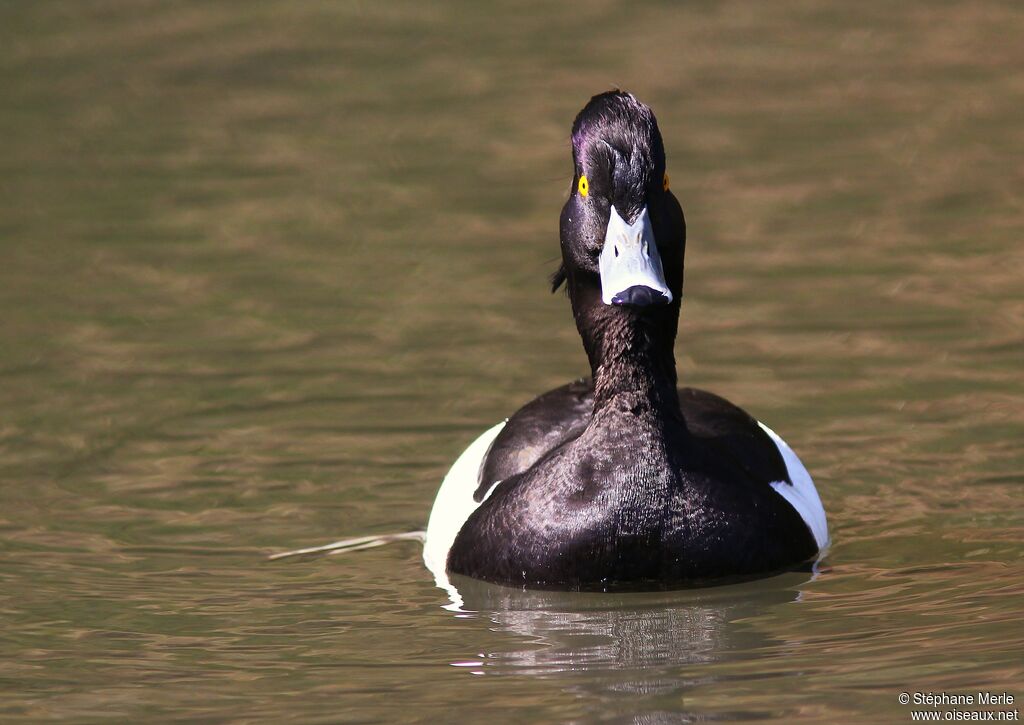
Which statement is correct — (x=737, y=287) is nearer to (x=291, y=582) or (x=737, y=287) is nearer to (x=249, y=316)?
(x=249, y=316)

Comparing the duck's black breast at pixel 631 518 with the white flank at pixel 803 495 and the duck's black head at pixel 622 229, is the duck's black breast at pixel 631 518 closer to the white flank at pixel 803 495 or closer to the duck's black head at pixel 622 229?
the white flank at pixel 803 495

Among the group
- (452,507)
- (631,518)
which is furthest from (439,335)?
(631,518)

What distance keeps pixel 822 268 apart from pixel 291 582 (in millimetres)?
5253

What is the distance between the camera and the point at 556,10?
1991 centimetres

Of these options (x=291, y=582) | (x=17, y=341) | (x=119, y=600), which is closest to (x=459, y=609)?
(x=291, y=582)

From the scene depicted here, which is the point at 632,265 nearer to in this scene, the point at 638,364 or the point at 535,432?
the point at 638,364

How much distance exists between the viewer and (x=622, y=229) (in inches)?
296

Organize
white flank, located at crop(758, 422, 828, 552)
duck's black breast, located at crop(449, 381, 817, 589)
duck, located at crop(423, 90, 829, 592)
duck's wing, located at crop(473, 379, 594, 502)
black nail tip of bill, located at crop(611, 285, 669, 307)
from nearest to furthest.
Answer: black nail tip of bill, located at crop(611, 285, 669, 307) → duck, located at crop(423, 90, 829, 592) → duck's black breast, located at crop(449, 381, 817, 589) → white flank, located at crop(758, 422, 828, 552) → duck's wing, located at crop(473, 379, 594, 502)

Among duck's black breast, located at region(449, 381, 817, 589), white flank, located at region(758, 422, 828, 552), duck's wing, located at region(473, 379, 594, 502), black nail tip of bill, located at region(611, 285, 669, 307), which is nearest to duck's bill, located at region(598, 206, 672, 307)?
black nail tip of bill, located at region(611, 285, 669, 307)

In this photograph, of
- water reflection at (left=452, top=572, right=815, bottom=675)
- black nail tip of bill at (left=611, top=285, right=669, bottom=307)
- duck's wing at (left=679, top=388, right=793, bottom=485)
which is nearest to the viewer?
water reflection at (left=452, top=572, right=815, bottom=675)

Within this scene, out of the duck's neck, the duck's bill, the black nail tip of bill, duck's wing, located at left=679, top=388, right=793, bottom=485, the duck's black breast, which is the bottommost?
the duck's black breast

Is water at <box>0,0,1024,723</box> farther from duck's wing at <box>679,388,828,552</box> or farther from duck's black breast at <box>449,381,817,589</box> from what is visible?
duck's wing at <box>679,388,828,552</box>

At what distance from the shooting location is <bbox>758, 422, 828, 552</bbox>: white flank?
8469mm

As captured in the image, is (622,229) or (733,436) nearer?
(622,229)
